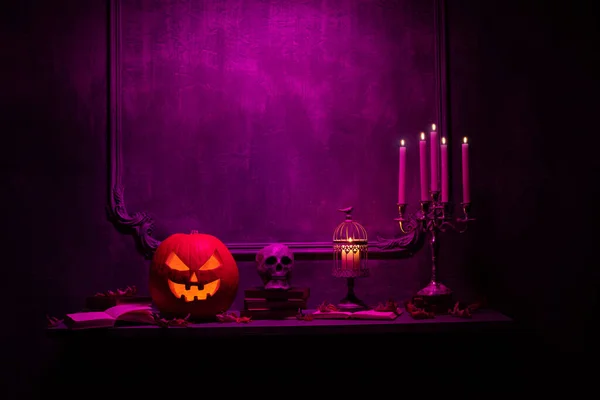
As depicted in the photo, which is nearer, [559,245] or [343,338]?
[343,338]

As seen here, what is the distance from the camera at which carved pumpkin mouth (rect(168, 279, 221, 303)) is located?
2475mm

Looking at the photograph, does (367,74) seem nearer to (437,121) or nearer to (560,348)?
(437,121)

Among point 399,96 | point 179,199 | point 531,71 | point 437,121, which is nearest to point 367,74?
point 399,96

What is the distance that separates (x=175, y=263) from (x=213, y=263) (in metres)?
0.15

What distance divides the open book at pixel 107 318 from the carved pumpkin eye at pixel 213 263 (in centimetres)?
27

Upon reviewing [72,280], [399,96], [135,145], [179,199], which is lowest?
[72,280]

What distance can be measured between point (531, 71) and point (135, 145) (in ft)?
6.04

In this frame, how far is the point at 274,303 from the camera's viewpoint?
2.55 m

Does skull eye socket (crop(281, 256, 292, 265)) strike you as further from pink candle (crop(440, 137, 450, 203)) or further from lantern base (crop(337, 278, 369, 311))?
pink candle (crop(440, 137, 450, 203))

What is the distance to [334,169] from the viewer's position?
2945mm

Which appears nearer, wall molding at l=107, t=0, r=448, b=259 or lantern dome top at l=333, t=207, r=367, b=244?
lantern dome top at l=333, t=207, r=367, b=244

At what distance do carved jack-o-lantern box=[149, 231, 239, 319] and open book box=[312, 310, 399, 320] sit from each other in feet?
1.22

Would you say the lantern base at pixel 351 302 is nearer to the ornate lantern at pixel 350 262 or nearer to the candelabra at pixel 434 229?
the ornate lantern at pixel 350 262

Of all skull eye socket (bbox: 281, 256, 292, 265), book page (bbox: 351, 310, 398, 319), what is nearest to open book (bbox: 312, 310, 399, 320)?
book page (bbox: 351, 310, 398, 319)
